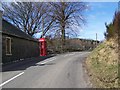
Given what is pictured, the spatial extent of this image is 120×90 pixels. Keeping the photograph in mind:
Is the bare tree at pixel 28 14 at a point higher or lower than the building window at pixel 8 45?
higher

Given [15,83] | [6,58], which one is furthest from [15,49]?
[15,83]

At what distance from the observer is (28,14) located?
5997cm

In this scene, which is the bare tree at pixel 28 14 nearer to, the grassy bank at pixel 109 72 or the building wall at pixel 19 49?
the building wall at pixel 19 49

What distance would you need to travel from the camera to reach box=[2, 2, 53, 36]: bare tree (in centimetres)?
5969

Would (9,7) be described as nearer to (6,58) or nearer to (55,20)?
(55,20)

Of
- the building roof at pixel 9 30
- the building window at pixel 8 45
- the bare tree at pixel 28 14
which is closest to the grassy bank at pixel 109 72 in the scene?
the building roof at pixel 9 30

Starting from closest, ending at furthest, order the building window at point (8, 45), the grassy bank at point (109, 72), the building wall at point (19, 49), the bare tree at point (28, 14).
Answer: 1. the grassy bank at point (109, 72)
2. the building wall at point (19, 49)
3. the building window at point (8, 45)
4. the bare tree at point (28, 14)

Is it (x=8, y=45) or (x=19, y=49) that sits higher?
(x=8, y=45)

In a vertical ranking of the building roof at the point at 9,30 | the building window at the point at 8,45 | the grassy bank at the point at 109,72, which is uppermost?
the building roof at the point at 9,30

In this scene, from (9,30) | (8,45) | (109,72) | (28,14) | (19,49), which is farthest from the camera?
(28,14)

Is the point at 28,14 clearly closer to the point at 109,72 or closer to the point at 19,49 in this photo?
the point at 19,49

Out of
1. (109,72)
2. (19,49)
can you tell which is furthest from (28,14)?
(109,72)

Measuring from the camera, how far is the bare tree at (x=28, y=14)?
196 ft

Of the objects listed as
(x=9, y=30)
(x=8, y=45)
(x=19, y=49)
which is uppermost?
(x=9, y=30)
